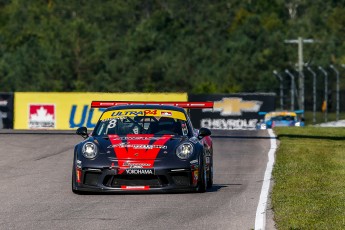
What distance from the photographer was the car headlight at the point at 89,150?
49.9 ft

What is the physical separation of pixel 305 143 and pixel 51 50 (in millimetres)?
67184

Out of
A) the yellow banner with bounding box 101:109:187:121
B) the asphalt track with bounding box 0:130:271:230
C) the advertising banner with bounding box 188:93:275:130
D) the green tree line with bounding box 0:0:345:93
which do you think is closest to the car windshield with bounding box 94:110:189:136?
the yellow banner with bounding box 101:109:187:121

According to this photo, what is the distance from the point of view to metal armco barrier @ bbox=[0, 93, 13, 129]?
41500 millimetres

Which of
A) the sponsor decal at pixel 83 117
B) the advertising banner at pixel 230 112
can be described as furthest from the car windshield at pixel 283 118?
the sponsor decal at pixel 83 117

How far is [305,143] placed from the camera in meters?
26.6

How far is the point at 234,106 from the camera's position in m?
43.3

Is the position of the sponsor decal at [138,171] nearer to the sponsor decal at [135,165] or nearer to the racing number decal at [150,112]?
the sponsor decal at [135,165]

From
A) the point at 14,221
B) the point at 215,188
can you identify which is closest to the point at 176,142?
the point at 215,188

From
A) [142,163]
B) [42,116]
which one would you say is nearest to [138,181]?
[142,163]

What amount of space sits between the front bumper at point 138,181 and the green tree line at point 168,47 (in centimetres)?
5954

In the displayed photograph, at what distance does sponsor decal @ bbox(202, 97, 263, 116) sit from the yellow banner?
26.3 metres

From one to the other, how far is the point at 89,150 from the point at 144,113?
171 cm

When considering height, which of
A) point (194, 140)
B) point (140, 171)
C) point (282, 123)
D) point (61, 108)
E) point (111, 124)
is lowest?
point (282, 123)

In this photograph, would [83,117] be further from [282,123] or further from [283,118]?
[283,118]
